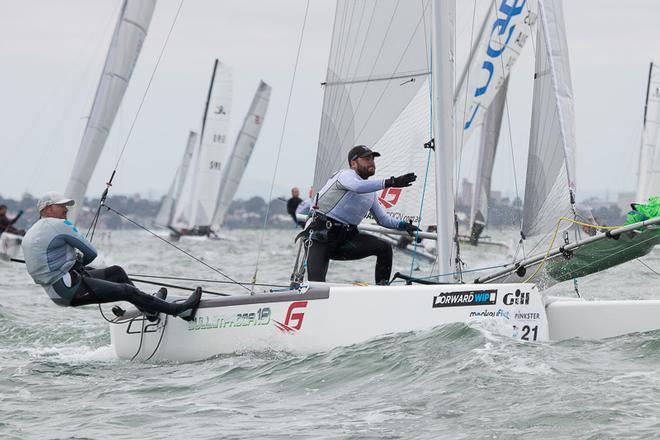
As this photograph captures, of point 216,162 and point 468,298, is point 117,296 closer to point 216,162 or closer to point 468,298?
point 468,298

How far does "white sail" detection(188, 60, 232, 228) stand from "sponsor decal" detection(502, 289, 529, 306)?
27288 millimetres

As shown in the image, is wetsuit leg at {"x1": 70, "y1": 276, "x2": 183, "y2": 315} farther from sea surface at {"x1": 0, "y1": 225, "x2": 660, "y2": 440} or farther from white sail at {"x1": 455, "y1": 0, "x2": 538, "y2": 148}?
white sail at {"x1": 455, "y1": 0, "x2": 538, "y2": 148}

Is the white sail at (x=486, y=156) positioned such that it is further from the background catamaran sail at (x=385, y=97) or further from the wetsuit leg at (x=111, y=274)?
the wetsuit leg at (x=111, y=274)

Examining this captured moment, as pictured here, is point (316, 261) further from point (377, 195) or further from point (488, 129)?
point (488, 129)

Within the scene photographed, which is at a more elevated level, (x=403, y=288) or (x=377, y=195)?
(x=377, y=195)

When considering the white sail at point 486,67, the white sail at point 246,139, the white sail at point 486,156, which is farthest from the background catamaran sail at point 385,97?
the white sail at point 246,139

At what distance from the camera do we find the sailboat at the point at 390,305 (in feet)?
19.5

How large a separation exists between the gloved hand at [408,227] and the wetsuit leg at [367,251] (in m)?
0.20

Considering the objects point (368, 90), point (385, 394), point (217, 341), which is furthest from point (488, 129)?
point (385, 394)

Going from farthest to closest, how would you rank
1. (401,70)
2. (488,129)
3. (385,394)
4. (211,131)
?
1. (211,131)
2. (488,129)
3. (401,70)
4. (385,394)

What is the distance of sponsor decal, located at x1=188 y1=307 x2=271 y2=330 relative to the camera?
645cm

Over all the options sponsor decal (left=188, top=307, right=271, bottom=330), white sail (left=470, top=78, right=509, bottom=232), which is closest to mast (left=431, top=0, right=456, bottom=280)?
sponsor decal (left=188, top=307, right=271, bottom=330)

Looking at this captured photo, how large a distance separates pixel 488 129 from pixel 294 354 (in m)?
13.4

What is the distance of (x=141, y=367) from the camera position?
670 centimetres
